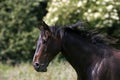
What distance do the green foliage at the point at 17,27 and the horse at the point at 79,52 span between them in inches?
474

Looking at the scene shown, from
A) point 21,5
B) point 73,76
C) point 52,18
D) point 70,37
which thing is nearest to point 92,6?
point 52,18

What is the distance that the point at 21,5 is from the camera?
21.5 meters

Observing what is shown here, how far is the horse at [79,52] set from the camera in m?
8.99

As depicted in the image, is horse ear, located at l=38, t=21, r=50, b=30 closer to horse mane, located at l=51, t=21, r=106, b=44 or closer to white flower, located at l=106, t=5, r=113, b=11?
horse mane, located at l=51, t=21, r=106, b=44

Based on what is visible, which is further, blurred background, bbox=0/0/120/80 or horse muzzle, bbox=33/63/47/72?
blurred background, bbox=0/0/120/80

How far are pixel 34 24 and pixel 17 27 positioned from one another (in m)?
0.57

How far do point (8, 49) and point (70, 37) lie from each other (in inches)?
484

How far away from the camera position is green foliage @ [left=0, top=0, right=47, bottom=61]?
21281 mm

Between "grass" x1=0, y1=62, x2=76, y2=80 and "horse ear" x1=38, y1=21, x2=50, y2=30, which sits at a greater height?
"horse ear" x1=38, y1=21, x2=50, y2=30

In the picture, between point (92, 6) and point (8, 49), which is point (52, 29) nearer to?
point (92, 6)

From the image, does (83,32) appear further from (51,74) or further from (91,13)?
(91,13)

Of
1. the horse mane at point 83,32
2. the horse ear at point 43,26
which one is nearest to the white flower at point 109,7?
the horse mane at point 83,32

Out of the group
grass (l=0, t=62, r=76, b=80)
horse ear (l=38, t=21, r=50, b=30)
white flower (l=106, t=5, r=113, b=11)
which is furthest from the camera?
white flower (l=106, t=5, r=113, b=11)

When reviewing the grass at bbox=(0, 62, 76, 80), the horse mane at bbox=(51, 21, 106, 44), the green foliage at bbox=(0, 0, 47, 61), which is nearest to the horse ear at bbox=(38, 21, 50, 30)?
the horse mane at bbox=(51, 21, 106, 44)
